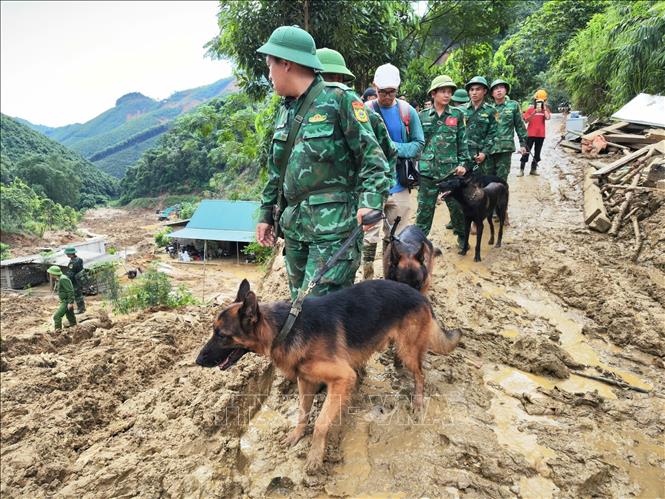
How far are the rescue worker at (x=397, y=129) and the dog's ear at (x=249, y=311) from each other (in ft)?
7.02

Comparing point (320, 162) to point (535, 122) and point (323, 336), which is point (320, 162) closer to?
point (323, 336)

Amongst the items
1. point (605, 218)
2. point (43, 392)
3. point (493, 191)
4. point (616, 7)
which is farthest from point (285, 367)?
point (616, 7)

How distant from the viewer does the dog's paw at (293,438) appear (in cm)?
277

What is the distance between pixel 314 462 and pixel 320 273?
116 cm

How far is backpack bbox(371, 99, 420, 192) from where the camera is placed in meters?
4.64

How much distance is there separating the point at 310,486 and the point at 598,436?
1.96m

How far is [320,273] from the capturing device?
268 cm

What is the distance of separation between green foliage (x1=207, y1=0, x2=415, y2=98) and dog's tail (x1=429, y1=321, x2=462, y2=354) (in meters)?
7.41

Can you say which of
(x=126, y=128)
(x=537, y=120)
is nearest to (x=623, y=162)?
(x=537, y=120)

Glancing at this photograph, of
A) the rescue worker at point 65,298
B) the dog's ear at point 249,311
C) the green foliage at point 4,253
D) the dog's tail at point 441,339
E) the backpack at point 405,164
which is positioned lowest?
the green foliage at point 4,253

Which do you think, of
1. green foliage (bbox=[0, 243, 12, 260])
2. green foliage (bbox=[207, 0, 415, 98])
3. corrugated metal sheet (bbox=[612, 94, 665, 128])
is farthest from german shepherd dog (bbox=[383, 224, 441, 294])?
green foliage (bbox=[0, 243, 12, 260])

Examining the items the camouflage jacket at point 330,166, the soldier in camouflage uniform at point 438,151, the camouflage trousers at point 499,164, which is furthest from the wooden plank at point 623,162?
the camouflage jacket at point 330,166

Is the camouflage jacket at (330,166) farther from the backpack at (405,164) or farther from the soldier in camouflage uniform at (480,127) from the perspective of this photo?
the soldier in camouflage uniform at (480,127)

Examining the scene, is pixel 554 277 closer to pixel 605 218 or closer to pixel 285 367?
pixel 605 218
